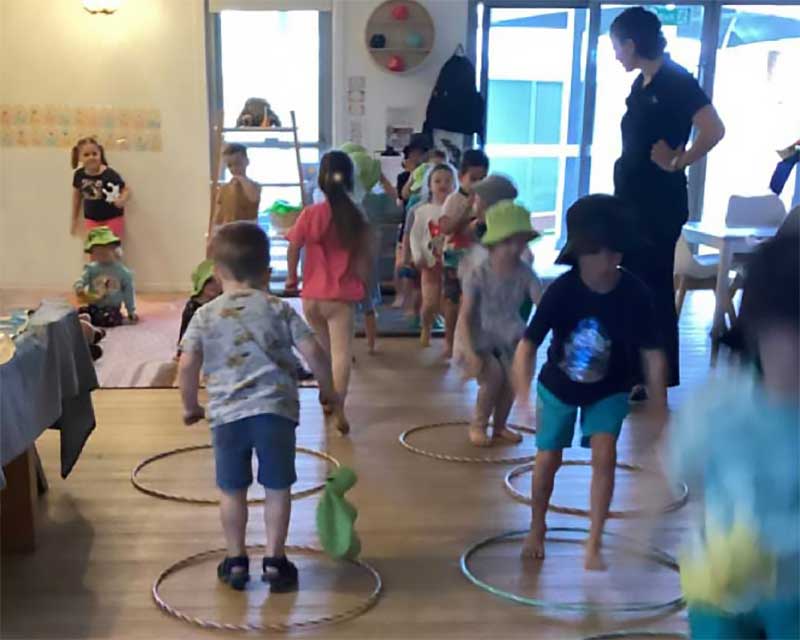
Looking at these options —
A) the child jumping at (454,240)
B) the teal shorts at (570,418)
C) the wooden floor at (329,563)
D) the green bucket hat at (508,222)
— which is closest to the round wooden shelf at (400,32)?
the child jumping at (454,240)

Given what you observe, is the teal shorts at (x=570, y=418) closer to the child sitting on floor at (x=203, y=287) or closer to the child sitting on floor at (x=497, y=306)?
the child sitting on floor at (x=497, y=306)

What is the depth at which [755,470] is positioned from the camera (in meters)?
1.52

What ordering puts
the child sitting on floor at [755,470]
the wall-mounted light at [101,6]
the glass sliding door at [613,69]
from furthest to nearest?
the glass sliding door at [613,69]
the wall-mounted light at [101,6]
the child sitting on floor at [755,470]

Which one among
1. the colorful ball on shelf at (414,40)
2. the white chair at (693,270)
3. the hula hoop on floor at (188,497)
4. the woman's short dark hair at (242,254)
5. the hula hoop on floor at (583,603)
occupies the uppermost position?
the colorful ball on shelf at (414,40)

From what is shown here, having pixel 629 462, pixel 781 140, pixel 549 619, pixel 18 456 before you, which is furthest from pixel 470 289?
pixel 781 140

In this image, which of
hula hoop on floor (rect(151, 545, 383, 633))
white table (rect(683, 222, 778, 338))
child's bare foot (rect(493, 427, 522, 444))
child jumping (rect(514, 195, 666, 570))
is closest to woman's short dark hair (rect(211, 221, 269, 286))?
child jumping (rect(514, 195, 666, 570))

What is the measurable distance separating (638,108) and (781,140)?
585 centimetres

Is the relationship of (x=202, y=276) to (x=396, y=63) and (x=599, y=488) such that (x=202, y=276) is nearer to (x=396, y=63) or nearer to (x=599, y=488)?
(x=599, y=488)

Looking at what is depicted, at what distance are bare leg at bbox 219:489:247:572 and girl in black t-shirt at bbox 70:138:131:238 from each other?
5555mm

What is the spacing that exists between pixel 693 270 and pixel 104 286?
4345 mm

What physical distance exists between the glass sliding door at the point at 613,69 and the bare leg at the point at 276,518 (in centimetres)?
663

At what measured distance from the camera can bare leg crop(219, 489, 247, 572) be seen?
2.99 metres

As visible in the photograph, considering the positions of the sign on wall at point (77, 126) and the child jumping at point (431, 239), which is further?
the sign on wall at point (77, 126)

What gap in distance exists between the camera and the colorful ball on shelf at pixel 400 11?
8.25m
